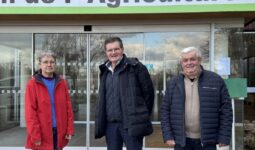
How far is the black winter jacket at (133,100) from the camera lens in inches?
173

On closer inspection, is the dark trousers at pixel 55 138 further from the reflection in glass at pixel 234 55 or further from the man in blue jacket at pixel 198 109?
the reflection in glass at pixel 234 55

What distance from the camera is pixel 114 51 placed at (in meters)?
4.42

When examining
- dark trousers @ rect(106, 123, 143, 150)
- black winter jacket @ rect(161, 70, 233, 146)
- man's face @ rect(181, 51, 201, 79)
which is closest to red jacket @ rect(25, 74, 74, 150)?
dark trousers @ rect(106, 123, 143, 150)

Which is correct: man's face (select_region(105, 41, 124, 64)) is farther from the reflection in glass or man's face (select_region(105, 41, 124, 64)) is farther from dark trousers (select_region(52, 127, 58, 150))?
the reflection in glass

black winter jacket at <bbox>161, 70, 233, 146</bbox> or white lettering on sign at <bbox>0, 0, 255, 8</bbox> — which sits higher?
white lettering on sign at <bbox>0, 0, 255, 8</bbox>

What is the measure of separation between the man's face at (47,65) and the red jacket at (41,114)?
97mm

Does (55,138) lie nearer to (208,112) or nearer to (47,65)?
(47,65)

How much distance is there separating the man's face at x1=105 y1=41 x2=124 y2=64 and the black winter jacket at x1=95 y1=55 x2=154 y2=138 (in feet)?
0.32

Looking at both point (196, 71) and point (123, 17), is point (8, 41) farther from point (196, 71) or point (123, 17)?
point (196, 71)

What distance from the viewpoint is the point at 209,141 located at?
13.4ft

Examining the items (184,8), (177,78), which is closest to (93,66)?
(184,8)

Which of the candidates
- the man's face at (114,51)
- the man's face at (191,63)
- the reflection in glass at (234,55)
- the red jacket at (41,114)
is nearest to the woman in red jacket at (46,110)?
the red jacket at (41,114)

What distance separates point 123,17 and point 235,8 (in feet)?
6.38

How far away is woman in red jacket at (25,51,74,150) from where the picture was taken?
4574 mm
